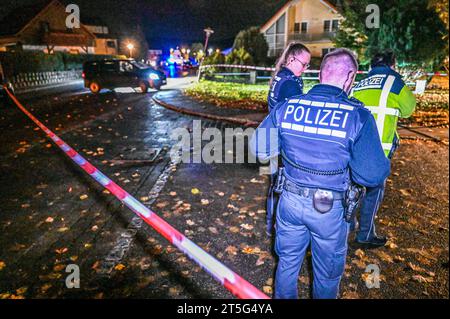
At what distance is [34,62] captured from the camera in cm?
2480

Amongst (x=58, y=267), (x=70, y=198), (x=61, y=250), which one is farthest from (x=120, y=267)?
(x=70, y=198)

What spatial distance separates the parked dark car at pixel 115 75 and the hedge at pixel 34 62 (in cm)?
709

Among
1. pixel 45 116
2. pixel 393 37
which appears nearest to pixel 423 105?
pixel 393 37

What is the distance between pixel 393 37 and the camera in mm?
13852

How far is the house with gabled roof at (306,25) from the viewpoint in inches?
1405

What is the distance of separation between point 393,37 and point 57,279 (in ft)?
51.3

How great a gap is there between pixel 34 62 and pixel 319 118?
2871cm

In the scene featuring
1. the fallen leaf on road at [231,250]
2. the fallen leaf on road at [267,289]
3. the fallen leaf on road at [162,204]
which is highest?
the fallen leaf on road at [162,204]

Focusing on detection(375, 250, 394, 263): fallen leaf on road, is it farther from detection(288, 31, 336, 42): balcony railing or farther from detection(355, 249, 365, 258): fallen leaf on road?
detection(288, 31, 336, 42): balcony railing

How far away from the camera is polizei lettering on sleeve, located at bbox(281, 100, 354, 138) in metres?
2.08

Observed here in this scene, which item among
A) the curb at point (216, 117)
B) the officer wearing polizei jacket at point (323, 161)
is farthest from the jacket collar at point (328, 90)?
the curb at point (216, 117)

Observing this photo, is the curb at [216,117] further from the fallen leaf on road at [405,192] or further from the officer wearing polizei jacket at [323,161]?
the officer wearing polizei jacket at [323,161]

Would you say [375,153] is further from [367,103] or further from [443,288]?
[443,288]

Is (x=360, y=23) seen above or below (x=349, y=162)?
above
